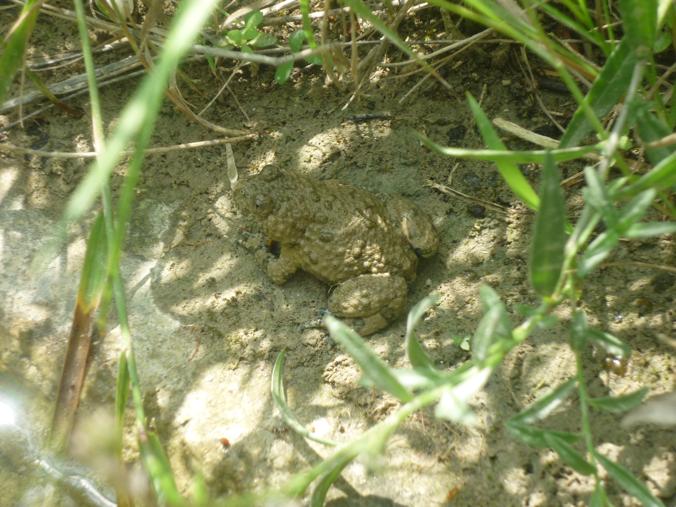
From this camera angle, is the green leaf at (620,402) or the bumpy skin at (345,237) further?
the bumpy skin at (345,237)

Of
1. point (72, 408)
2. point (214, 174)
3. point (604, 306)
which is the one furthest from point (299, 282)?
point (604, 306)

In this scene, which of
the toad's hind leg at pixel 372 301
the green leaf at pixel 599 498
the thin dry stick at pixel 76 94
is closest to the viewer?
the green leaf at pixel 599 498

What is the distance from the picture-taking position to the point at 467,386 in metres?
1.78

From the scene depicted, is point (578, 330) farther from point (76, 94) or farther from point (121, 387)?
point (76, 94)

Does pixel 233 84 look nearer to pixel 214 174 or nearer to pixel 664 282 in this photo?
pixel 214 174

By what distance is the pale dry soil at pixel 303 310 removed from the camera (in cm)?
290

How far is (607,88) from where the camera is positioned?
234cm

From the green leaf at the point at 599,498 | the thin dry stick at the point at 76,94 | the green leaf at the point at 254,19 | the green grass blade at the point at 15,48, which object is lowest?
the green leaf at the point at 599,498

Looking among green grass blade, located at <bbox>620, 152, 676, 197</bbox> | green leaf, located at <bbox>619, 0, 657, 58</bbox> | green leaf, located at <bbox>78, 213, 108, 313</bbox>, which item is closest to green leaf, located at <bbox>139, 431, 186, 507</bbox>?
green leaf, located at <bbox>78, 213, 108, 313</bbox>

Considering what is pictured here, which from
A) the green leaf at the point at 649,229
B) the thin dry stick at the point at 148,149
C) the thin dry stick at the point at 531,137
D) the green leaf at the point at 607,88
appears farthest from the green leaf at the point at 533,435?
the thin dry stick at the point at 148,149

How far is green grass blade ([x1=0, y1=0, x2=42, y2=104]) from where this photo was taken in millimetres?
2723

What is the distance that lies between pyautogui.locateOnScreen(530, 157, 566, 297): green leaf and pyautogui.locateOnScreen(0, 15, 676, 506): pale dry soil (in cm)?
120

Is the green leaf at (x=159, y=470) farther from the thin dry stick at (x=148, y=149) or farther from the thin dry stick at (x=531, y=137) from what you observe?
the thin dry stick at (x=531, y=137)

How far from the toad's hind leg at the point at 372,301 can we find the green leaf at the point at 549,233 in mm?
1481
